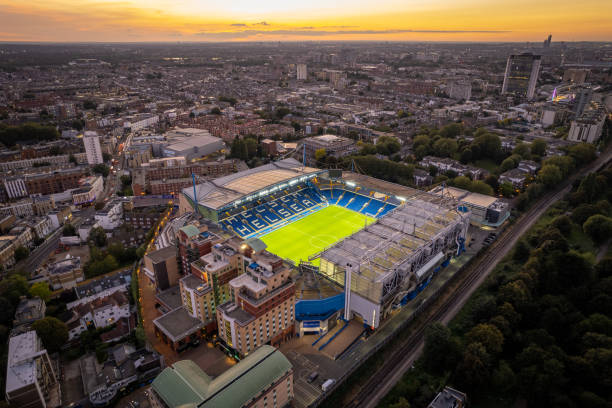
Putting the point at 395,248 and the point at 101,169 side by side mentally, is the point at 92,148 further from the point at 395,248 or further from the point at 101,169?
the point at 395,248

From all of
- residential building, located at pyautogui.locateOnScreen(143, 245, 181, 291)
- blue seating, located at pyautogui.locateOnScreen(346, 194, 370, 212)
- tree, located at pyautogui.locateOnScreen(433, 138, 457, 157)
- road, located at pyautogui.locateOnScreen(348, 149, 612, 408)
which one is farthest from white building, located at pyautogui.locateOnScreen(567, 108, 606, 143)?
residential building, located at pyautogui.locateOnScreen(143, 245, 181, 291)

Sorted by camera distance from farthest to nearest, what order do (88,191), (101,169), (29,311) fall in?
1. (101,169)
2. (88,191)
3. (29,311)

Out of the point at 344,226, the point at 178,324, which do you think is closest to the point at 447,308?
the point at 344,226

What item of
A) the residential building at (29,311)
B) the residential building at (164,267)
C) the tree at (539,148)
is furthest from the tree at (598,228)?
the residential building at (29,311)

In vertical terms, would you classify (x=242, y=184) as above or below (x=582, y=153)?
below

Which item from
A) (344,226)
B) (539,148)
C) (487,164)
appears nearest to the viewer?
(344,226)

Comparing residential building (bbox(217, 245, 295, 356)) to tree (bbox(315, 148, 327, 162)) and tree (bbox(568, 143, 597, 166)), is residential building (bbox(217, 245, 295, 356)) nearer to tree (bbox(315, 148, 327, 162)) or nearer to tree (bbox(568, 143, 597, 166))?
tree (bbox(315, 148, 327, 162))

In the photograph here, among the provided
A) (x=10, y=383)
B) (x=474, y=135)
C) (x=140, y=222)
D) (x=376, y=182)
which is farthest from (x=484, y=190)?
(x=10, y=383)
